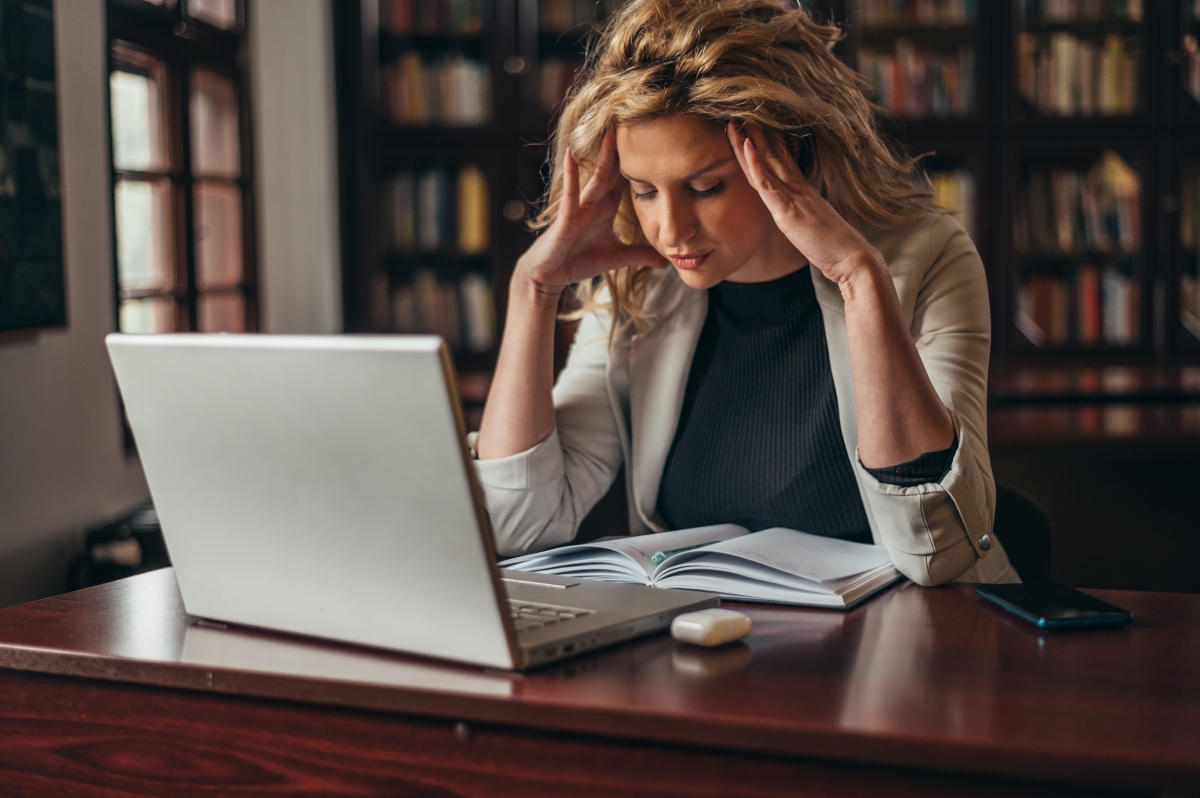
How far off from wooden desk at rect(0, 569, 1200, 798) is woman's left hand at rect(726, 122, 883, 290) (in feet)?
1.18

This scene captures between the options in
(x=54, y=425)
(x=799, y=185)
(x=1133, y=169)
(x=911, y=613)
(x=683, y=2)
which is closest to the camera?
(x=911, y=613)

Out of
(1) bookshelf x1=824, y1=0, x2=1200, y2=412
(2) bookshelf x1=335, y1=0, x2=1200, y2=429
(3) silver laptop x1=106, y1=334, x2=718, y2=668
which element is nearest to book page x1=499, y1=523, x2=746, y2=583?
(3) silver laptop x1=106, y1=334, x2=718, y2=668

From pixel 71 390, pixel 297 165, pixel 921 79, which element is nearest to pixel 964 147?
pixel 921 79

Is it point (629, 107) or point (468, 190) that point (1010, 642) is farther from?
point (468, 190)

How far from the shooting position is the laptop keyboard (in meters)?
0.97

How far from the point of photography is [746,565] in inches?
45.3

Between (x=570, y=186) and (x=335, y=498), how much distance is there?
66cm

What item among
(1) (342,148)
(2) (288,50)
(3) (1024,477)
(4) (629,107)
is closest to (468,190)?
(1) (342,148)

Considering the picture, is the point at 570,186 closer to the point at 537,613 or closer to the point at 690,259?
the point at 690,259

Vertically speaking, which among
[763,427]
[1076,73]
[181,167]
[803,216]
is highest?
[1076,73]

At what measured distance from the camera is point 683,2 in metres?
1.45

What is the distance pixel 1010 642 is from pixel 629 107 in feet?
2.27

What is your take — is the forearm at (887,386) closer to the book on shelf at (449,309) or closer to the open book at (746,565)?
the open book at (746,565)

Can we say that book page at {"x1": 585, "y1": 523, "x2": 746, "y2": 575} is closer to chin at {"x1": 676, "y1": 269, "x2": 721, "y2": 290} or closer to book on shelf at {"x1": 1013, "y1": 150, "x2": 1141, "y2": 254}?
chin at {"x1": 676, "y1": 269, "x2": 721, "y2": 290}
